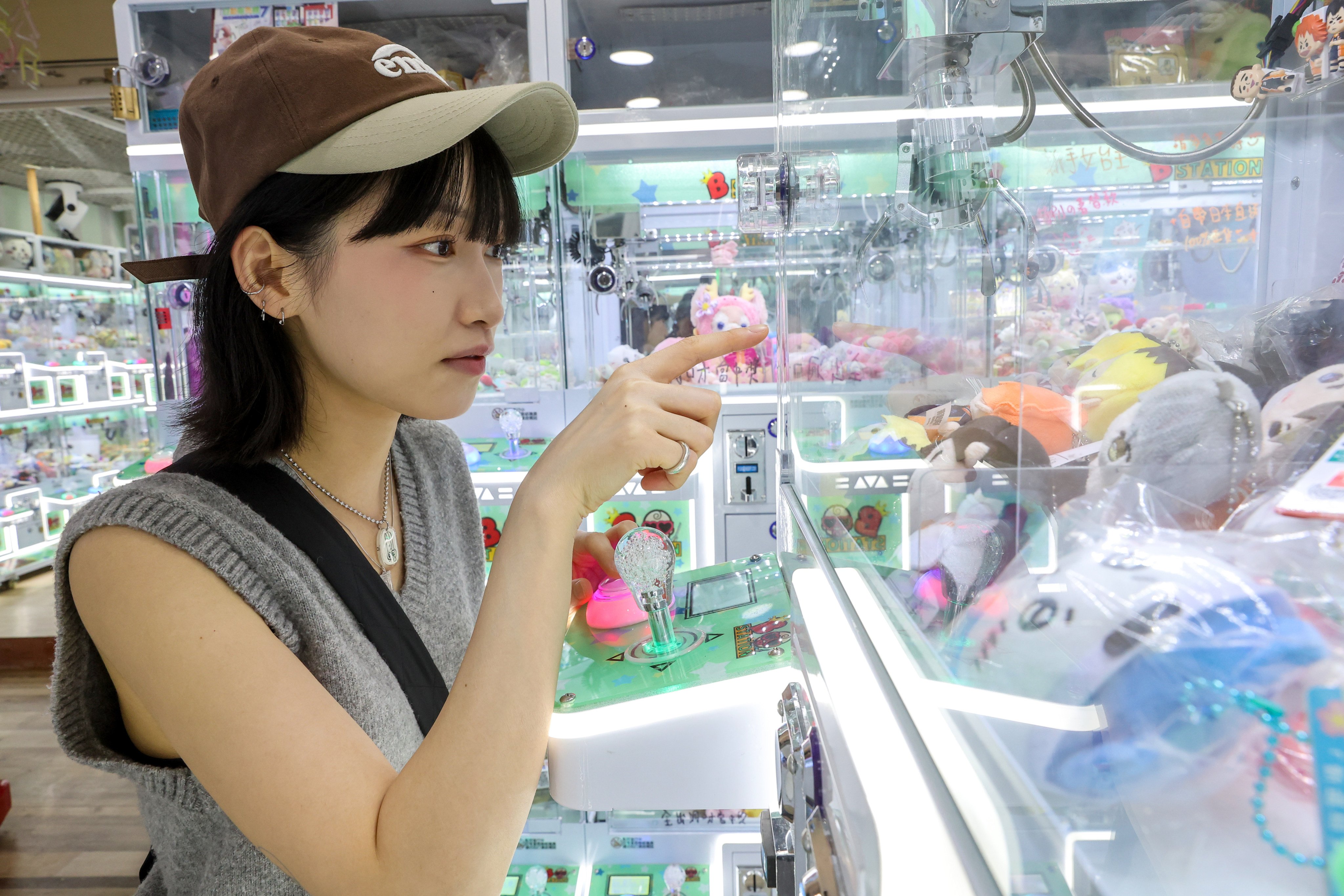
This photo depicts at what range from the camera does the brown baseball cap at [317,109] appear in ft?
2.40

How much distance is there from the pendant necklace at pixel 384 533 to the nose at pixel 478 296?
11.6 inches

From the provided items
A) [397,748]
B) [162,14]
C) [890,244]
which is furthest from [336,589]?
[162,14]

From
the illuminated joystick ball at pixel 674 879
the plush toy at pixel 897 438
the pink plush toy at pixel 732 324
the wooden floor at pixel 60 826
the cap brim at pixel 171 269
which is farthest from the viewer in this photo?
the pink plush toy at pixel 732 324

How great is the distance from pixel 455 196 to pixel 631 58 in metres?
2.16

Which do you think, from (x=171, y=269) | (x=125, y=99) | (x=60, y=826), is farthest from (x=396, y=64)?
(x=60, y=826)

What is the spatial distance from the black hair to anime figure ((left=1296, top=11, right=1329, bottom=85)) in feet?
2.16

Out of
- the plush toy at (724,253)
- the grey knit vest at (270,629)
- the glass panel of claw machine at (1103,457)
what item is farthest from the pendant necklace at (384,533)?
the plush toy at (724,253)

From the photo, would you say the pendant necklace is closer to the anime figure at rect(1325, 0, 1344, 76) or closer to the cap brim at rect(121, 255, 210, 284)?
the cap brim at rect(121, 255, 210, 284)

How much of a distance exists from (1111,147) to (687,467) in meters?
0.37

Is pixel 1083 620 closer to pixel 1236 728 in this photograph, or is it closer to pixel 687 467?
pixel 1236 728

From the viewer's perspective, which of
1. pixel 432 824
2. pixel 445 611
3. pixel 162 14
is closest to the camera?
pixel 432 824

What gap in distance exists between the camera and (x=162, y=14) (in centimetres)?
262

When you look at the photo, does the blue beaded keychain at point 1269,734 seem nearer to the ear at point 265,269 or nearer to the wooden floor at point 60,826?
the ear at point 265,269

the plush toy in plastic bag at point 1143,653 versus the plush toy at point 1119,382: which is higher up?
the plush toy at point 1119,382
